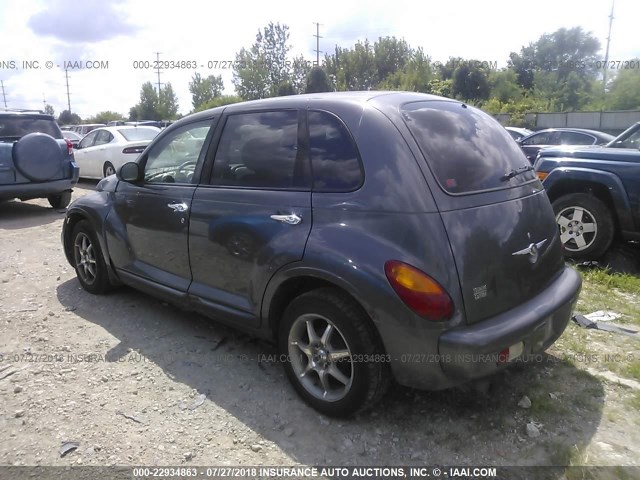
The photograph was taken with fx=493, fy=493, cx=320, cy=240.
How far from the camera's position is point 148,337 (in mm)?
3877

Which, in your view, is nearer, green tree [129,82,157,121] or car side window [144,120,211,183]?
car side window [144,120,211,183]

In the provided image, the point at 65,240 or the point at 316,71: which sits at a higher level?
the point at 316,71

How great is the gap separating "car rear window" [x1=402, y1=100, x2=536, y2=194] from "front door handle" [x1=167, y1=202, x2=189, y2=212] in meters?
1.69

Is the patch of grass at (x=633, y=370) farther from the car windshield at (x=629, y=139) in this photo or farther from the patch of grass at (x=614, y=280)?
the car windshield at (x=629, y=139)

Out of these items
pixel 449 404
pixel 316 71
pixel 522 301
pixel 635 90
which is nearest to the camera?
pixel 522 301

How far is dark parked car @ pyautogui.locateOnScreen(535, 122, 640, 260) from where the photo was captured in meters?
4.94

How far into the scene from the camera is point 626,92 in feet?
129

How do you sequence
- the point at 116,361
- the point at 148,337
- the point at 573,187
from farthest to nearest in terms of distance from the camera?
1. the point at 573,187
2. the point at 148,337
3. the point at 116,361

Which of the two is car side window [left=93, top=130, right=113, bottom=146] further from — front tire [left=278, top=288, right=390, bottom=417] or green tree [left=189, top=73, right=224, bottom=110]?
green tree [left=189, top=73, right=224, bottom=110]

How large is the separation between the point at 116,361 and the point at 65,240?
1967 millimetres

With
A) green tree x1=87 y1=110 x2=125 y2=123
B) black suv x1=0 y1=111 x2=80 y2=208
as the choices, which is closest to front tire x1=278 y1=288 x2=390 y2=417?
black suv x1=0 y1=111 x2=80 y2=208

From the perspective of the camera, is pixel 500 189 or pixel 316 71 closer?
pixel 500 189

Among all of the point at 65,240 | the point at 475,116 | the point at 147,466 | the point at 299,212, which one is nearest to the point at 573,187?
the point at 475,116

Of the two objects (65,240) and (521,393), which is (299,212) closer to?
(521,393)
